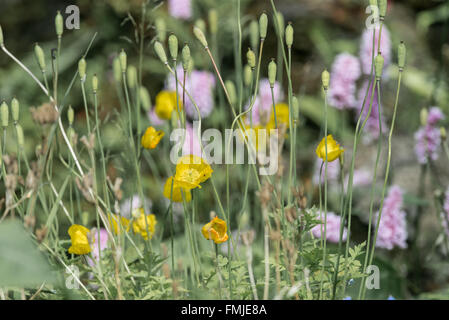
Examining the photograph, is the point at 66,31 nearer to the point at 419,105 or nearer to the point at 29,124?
the point at 29,124

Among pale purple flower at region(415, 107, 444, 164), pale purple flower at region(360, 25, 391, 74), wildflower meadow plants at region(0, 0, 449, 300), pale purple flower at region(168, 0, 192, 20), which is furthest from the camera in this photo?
pale purple flower at region(168, 0, 192, 20)

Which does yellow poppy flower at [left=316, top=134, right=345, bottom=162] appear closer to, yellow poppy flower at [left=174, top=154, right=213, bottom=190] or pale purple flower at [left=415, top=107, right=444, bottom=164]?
yellow poppy flower at [left=174, top=154, right=213, bottom=190]

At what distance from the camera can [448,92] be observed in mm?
2129

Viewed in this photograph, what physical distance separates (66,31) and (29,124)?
2.71 feet

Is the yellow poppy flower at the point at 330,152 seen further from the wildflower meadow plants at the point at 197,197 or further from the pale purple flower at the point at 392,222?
the pale purple flower at the point at 392,222

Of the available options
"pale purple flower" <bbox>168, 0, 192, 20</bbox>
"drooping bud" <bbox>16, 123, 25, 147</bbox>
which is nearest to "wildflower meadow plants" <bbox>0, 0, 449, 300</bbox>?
"drooping bud" <bbox>16, 123, 25, 147</bbox>

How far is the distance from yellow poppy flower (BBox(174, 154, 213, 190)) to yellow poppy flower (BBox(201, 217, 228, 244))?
5cm

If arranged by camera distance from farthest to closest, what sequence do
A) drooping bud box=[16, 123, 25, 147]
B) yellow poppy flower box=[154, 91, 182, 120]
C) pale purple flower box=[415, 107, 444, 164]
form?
pale purple flower box=[415, 107, 444, 164]
yellow poppy flower box=[154, 91, 182, 120]
drooping bud box=[16, 123, 25, 147]

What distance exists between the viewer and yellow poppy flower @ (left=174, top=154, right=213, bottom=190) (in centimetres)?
67

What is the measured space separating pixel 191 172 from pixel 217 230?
87mm

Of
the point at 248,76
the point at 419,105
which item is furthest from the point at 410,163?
the point at 248,76

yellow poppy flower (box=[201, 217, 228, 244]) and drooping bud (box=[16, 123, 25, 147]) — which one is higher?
drooping bud (box=[16, 123, 25, 147])

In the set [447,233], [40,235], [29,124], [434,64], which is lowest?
[447,233]

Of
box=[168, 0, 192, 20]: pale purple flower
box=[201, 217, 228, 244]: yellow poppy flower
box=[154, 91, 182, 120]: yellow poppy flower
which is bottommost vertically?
box=[201, 217, 228, 244]: yellow poppy flower
